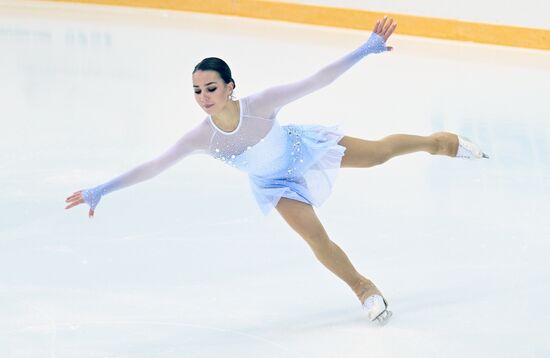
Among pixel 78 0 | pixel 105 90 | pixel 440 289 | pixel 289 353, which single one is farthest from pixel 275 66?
pixel 289 353

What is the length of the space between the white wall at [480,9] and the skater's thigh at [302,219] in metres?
6.01

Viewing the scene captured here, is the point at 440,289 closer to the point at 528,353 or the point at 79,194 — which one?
the point at 528,353

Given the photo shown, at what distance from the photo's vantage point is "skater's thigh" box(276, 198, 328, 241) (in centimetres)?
338

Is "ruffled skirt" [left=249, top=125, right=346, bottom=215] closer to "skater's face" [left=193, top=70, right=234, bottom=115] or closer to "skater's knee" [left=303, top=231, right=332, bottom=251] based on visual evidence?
"skater's knee" [left=303, top=231, right=332, bottom=251]

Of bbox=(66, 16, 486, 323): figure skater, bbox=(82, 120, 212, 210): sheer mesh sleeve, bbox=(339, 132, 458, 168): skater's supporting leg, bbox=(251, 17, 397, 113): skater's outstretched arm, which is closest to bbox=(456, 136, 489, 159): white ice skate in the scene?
bbox=(339, 132, 458, 168): skater's supporting leg

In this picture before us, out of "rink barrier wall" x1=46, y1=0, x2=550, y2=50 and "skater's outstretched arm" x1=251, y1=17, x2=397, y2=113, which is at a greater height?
"rink barrier wall" x1=46, y1=0, x2=550, y2=50

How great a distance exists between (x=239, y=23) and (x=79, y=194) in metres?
6.83

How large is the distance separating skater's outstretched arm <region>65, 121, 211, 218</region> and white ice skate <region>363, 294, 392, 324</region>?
2.66ft

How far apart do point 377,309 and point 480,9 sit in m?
6.29

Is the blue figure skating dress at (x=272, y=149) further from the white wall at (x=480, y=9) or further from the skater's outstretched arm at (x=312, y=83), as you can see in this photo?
the white wall at (x=480, y=9)

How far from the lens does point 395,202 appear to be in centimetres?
464

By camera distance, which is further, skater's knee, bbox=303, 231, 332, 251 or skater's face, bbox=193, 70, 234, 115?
skater's knee, bbox=303, 231, 332, 251

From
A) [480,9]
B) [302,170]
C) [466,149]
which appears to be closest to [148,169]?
[302,170]

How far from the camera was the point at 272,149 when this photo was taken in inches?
137
